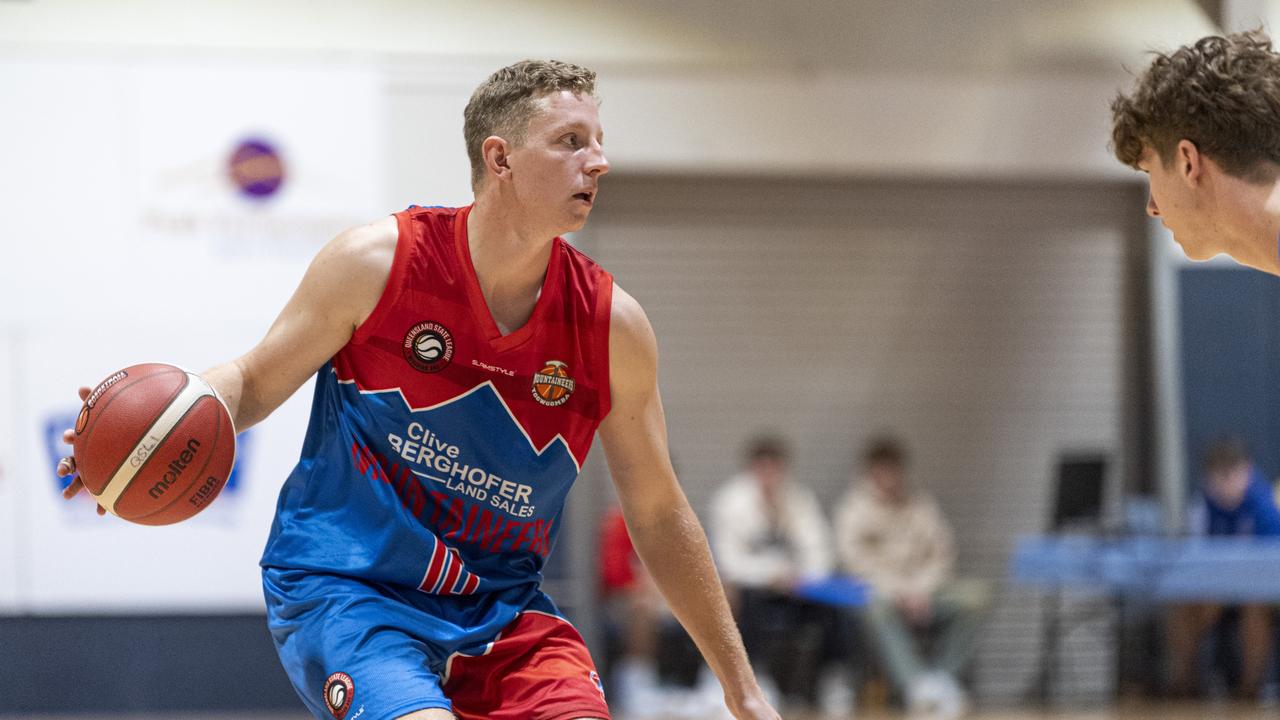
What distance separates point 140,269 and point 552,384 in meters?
5.65

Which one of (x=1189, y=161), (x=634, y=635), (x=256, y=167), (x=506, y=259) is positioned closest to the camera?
(x=1189, y=161)

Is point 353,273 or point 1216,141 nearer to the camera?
point 1216,141

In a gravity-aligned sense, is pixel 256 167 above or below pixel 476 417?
above

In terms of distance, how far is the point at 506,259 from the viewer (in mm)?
2973

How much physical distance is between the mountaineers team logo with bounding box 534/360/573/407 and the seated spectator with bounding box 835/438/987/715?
625cm

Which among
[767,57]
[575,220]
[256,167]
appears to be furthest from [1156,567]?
[575,220]

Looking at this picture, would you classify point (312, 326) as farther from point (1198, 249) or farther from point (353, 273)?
point (1198, 249)

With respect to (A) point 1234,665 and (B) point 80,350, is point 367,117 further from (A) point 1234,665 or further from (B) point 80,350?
(A) point 1234,665

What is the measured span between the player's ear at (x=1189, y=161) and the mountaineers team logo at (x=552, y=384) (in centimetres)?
128

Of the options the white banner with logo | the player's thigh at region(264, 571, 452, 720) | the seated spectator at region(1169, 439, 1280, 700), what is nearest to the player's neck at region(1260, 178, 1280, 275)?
the player's thigh at region(264, 571, 452, 720)

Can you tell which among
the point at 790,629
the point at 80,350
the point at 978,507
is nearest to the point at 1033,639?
the point at 978,507

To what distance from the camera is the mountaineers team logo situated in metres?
2.98

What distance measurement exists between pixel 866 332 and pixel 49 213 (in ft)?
17.8

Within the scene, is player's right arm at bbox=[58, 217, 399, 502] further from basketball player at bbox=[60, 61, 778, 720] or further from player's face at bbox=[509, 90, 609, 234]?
player's face at bbox=[509, 90, 609, 234]
